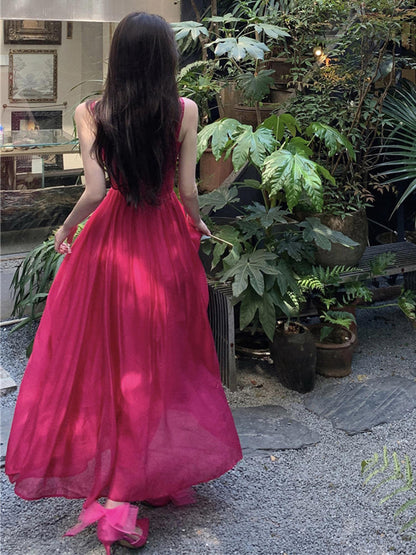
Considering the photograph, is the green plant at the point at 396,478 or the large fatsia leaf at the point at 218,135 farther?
the large fatsia leaf at the point at 218,135

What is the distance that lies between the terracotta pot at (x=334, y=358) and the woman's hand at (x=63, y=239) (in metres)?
1.91

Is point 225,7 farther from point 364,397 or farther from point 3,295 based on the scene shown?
point 364,397

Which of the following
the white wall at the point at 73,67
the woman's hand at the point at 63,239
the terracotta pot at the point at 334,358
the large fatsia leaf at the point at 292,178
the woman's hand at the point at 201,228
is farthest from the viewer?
the white wall at the point at 73,67

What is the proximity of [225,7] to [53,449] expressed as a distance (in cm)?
387

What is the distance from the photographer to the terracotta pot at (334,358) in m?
4.49

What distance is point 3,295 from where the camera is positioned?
5473 mm

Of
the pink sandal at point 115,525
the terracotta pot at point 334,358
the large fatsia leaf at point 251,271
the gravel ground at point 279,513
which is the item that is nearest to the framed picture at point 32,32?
the large fatsia leaf at point 251,271

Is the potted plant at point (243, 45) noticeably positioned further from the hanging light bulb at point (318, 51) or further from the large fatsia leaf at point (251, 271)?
the large fatsia leaf at point (251, 271)

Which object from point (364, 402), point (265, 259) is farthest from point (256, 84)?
point (364, 402)

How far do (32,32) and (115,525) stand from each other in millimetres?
3464

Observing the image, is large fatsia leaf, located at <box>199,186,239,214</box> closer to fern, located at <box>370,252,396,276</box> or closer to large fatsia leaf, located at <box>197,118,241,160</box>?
→ large fatsia leaf, located at <box>197,118,241,160</box>

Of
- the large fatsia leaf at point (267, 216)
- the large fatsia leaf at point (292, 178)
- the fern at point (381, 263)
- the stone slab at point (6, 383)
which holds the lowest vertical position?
the stone slab at point (6, 383)

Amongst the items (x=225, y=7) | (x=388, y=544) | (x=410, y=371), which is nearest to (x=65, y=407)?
(x=388, y=544)

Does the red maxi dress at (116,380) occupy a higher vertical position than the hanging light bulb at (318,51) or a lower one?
lower
